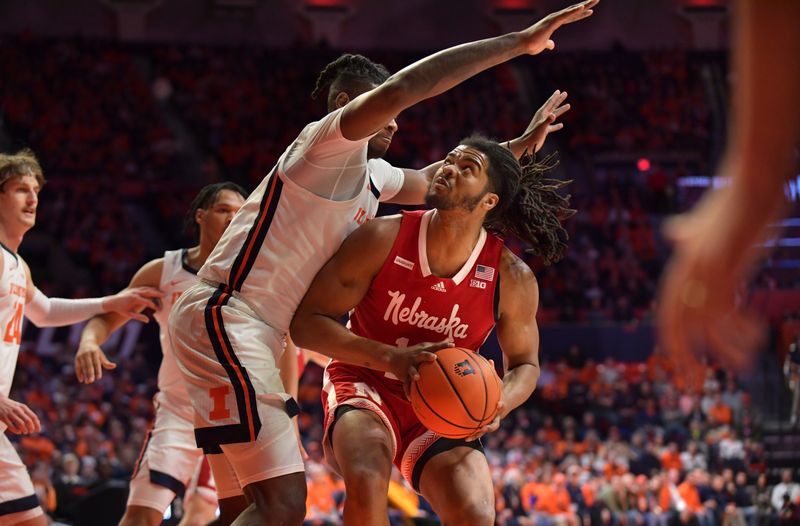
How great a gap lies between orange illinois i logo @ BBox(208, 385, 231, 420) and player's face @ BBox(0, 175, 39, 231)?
1.95 metres

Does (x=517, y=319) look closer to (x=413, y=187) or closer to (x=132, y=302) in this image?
(x=413, y=187)

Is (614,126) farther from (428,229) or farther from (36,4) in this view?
(428,229)

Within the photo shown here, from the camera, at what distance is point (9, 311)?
485 centimetres

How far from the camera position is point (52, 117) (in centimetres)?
1897

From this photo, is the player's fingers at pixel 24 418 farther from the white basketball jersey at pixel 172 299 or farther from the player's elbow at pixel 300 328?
the player's elbow at pixel 300 328

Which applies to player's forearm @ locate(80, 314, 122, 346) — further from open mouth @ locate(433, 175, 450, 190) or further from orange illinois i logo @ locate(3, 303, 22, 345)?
open mouth @ locate(433, 175, 450, 190)

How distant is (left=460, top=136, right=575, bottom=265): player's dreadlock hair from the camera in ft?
13.5

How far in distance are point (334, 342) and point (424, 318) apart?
40cm

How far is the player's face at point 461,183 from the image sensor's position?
3969 mm

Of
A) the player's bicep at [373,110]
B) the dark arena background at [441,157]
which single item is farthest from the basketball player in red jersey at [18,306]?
the dark arena background at [441,157]

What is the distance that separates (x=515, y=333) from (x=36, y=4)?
21.3 meters

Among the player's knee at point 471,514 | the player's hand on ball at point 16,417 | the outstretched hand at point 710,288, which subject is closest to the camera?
the outstretched hand at point 710,288

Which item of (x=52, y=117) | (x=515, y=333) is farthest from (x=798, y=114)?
(x=52, y=117)

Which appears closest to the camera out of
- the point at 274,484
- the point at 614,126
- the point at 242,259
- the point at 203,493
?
the point at 274,484
